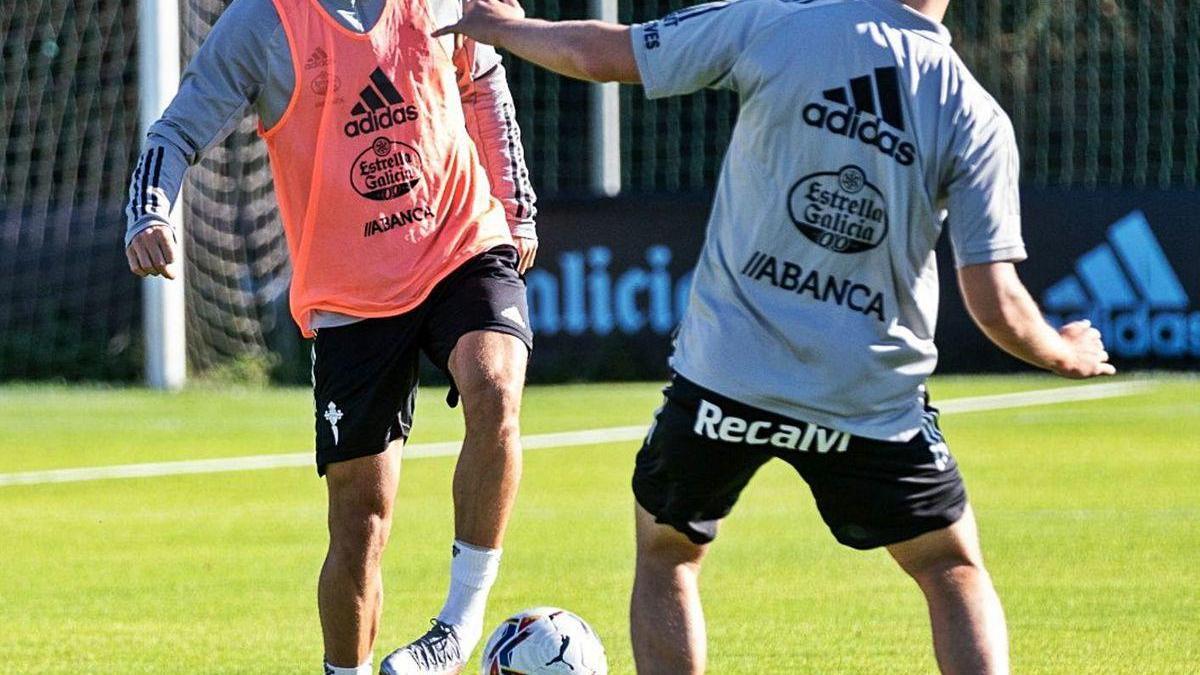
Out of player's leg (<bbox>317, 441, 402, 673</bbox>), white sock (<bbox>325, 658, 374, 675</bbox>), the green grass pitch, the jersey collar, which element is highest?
the jersey collar

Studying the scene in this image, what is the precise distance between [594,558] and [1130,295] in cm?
937

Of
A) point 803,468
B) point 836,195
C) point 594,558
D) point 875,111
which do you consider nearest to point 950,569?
point 803,468

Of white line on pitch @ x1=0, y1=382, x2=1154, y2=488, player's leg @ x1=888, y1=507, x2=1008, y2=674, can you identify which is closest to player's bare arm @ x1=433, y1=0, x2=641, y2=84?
player's leg @ x1=888, y1=507, x2=1008, y2=674

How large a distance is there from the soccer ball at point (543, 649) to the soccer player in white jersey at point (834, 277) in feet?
2.49

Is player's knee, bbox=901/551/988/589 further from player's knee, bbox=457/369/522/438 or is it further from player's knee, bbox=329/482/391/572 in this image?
player's knee, bbox=329/482/391/572

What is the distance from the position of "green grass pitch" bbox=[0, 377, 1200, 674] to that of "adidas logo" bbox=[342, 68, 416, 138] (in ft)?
5.44

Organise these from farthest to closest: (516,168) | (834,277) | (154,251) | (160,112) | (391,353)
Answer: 1. (160,112)
2. (516,168)
3. (391,353)
4. (154,251)
5. (834,277)

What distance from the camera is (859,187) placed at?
176 inches

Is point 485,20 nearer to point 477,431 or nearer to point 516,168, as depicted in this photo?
point 477,431

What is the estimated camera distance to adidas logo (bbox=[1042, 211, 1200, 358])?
16844 millimetres

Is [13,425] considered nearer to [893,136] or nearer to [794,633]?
[794,633]

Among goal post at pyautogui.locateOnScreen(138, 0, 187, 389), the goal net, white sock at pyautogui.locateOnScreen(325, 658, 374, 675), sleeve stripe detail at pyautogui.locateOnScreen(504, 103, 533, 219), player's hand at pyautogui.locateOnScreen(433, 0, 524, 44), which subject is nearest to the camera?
player's hand at pyautogui.locateOnScreen(433, 0, 524, 44)

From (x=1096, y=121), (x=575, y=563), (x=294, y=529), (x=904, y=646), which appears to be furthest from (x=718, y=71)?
(x=1096, y=121)

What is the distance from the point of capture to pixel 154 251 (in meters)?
5.54
